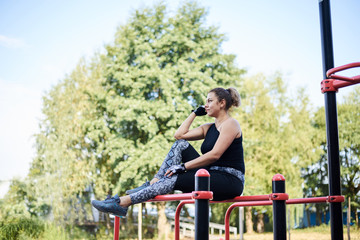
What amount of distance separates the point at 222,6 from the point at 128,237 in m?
10.3

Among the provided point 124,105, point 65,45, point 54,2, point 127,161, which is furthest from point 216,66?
point 54,2

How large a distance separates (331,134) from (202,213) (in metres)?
1.22

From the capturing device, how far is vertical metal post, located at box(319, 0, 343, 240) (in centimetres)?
268

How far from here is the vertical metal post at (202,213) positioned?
2135 mm

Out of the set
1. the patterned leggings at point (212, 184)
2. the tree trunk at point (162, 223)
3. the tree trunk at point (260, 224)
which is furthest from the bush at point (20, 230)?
the tree trunk at point (260, 224)

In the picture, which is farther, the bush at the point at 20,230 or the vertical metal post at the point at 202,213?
the bush at the point at 20,230

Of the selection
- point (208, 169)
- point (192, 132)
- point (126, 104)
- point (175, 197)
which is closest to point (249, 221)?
point (126, 104)

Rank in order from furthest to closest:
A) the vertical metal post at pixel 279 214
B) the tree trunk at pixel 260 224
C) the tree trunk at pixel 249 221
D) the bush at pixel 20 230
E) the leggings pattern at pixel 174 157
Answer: the tree trunk at pixel 260 224, the tree trunk at pixel 249 221, the bush at pixel 20 230, the leggings pattern at pixel 174 157, the vertical metal post at pixel 279 214

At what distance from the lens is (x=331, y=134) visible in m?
2.76

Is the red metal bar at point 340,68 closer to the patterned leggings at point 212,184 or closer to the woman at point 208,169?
the woman at point 208,169

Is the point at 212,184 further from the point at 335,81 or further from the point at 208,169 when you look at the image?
the point at 335,81

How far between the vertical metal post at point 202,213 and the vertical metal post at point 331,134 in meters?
1.07

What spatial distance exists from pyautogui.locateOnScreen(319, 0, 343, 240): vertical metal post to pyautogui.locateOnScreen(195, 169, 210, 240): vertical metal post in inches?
42.0

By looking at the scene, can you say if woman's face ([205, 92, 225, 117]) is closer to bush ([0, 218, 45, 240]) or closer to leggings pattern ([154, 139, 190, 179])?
leggings pattern ([154, 139, 190, 179])
